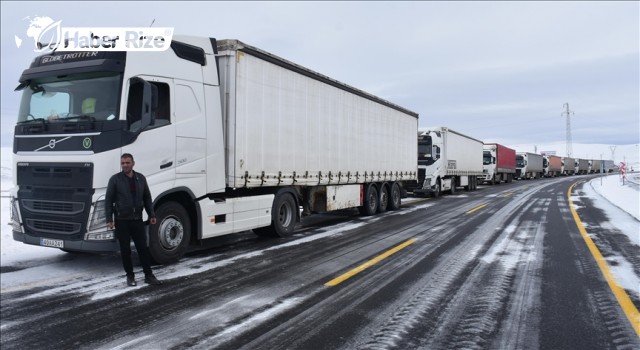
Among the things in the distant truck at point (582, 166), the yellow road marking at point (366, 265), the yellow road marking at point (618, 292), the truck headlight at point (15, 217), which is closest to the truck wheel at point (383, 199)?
the yellow road marking at point (366, 265)

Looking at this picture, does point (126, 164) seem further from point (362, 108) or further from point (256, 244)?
point (362, 108)

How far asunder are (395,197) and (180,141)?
992cm

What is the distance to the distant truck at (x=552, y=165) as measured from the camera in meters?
57.4

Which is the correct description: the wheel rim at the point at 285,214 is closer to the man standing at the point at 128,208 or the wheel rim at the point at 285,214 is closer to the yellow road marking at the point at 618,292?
the man standing at the point at 128,208

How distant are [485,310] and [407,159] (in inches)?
478

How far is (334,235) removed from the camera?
941 cm

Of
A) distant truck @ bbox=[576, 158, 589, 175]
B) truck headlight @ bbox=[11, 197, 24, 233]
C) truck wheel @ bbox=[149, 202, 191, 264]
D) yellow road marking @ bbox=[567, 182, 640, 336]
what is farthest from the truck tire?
distant truck @ bbox=[576, 158, 589, 175]

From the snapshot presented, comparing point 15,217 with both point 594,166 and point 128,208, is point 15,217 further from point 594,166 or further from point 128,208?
point 594,166

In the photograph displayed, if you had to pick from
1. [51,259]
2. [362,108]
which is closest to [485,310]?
[51,259]

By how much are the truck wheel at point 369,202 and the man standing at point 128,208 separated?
27.8ft

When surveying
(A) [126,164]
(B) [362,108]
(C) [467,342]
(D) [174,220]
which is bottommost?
(C) [467,342]

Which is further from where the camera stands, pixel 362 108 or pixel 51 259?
pixel 362 108

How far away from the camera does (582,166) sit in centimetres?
8050

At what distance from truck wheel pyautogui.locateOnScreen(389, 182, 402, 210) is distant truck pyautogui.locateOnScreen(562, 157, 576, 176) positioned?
62451mm
